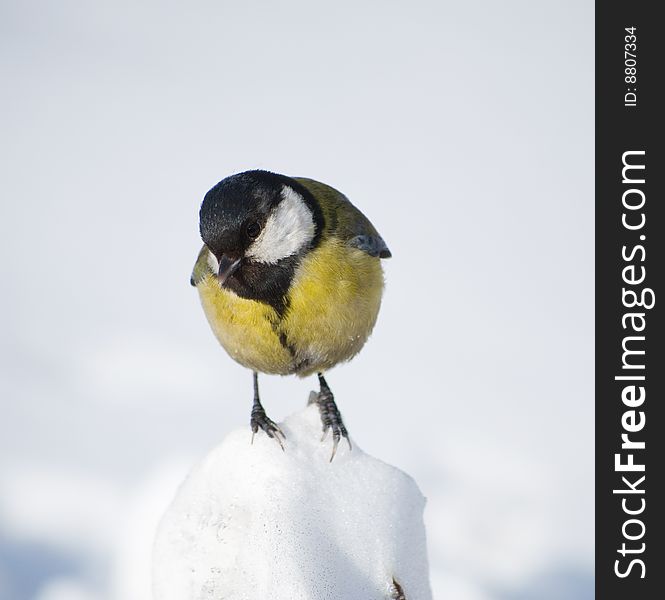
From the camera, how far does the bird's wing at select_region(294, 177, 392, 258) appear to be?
2.88 meters

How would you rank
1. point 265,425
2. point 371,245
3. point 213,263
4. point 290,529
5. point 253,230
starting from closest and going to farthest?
point 290,529
point 253,230
point 265,425
point 213,263
point 371,245

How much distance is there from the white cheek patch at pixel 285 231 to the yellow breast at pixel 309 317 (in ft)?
0.19

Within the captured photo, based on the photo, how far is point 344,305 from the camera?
2.74 metres

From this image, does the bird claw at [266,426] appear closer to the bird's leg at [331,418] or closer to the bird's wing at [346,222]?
the bird's leg at [331,418]

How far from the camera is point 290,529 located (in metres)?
2.28

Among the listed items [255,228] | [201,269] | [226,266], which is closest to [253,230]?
[255,228]

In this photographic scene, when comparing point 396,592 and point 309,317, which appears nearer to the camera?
point 396,592

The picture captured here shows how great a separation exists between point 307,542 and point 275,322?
25.5 inches

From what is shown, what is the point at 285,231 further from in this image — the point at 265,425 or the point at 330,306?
the point at 265,425

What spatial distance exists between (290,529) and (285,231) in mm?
804

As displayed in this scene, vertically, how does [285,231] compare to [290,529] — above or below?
above

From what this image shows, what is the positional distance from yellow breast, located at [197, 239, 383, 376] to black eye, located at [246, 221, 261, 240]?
0.60ft

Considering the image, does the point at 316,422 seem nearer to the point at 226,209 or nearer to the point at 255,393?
the point at 255,393

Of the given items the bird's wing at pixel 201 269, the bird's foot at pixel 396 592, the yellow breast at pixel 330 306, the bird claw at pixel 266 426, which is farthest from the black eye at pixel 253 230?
the bird's foot at pixel 396 592
